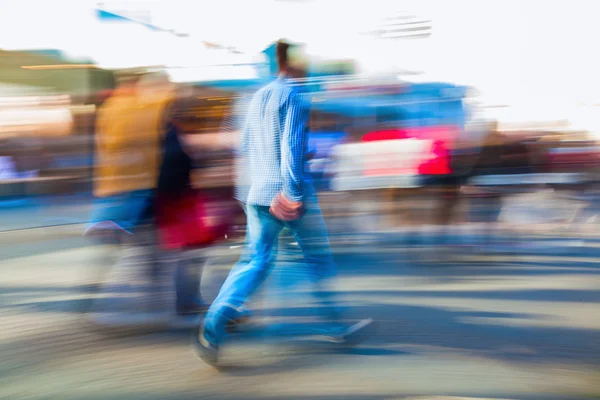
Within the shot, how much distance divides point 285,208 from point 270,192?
4.5 inches

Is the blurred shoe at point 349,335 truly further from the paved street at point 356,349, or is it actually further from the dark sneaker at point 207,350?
the dark sneaker at point 207,350

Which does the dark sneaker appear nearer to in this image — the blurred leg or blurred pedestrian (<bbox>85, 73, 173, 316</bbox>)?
the blurred leg

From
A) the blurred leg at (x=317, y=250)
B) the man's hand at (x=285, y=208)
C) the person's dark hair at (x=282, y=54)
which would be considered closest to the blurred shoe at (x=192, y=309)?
the blurred leg at (x=317, y=250)

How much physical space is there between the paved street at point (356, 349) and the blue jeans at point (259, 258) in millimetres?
269

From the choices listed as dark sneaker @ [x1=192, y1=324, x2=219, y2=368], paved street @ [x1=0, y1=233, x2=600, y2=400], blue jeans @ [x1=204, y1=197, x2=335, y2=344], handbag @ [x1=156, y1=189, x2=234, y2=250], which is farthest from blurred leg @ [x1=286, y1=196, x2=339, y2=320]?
handbag @ [x1=156, y1=189, x2=234, y2=250]

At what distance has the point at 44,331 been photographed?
194 inches

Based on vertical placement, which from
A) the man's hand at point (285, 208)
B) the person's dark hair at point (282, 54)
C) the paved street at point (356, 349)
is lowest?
the paved street at point (356, 349)

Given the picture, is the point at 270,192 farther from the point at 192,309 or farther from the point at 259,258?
the point at 192,309

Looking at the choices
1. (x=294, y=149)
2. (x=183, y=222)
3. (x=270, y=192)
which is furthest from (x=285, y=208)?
(x=183, y=222)

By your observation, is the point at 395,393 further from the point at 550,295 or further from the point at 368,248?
the point at 368,248

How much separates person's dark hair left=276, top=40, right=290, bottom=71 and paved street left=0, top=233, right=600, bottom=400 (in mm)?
1151

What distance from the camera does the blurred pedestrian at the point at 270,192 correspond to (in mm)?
3900

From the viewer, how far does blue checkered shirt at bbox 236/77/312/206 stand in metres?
3.88

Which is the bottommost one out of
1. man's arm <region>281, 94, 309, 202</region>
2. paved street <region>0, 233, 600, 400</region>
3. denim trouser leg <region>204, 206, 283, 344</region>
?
paved street <region>0, 233, 600, 400</region>
